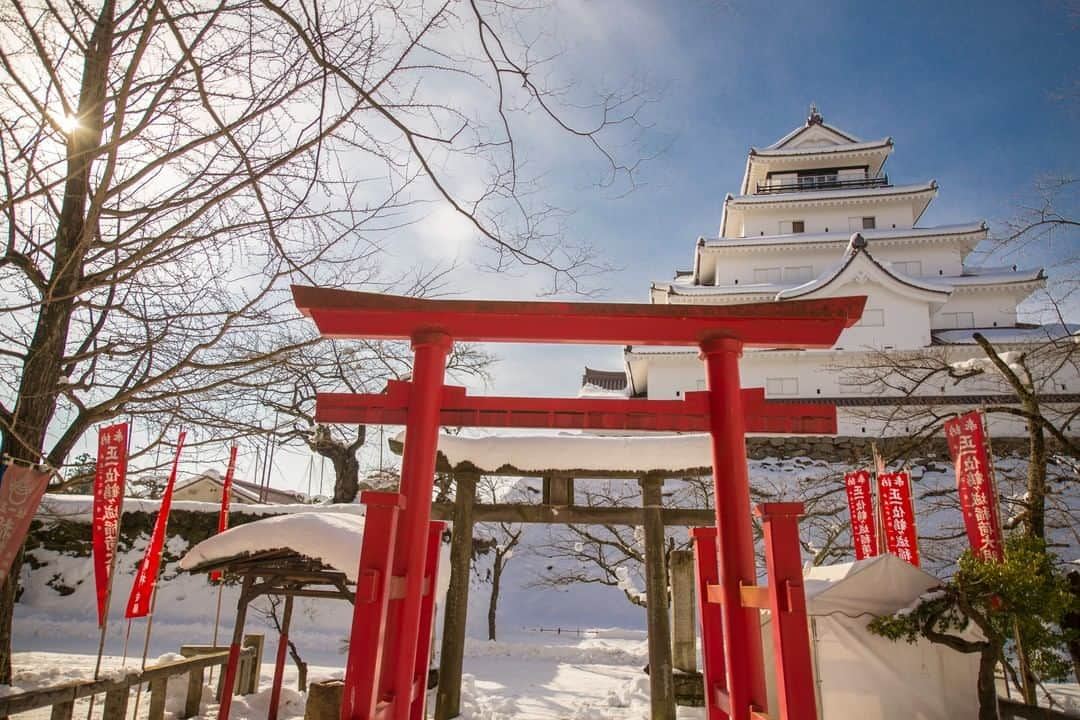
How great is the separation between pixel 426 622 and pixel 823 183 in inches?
1225

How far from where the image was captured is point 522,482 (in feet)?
82.2

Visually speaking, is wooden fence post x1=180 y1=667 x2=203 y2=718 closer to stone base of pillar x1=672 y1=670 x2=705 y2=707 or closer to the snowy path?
the snowy path

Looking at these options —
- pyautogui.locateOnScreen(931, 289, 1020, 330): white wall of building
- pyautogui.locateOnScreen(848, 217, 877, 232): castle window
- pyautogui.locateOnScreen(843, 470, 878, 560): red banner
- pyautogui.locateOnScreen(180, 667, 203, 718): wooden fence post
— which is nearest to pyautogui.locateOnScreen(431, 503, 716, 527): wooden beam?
pyautogui.locateOnScreen(180, 667, 203, 718): wooden fence post

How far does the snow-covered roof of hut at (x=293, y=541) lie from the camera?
6.10 metres

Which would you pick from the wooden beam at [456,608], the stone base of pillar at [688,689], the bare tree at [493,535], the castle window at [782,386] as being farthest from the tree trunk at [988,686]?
the castle window at [782,386]

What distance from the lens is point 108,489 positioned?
246 inches

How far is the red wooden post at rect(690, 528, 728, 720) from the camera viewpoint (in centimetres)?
376

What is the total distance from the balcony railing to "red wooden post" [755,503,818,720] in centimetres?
3009

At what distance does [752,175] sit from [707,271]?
18.7 ft

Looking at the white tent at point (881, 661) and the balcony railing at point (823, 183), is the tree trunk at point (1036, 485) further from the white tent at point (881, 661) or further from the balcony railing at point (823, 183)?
the balcony railing at point (823, 183)

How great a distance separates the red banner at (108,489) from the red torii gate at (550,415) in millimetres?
3759

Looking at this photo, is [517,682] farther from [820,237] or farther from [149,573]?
[820,237]

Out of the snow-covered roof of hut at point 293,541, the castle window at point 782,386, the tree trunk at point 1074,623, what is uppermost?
the castle window at point 782,386

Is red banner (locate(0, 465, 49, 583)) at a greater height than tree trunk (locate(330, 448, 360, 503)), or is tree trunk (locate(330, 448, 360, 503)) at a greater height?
tree trunk (locate(330, 448, 360, 503))
